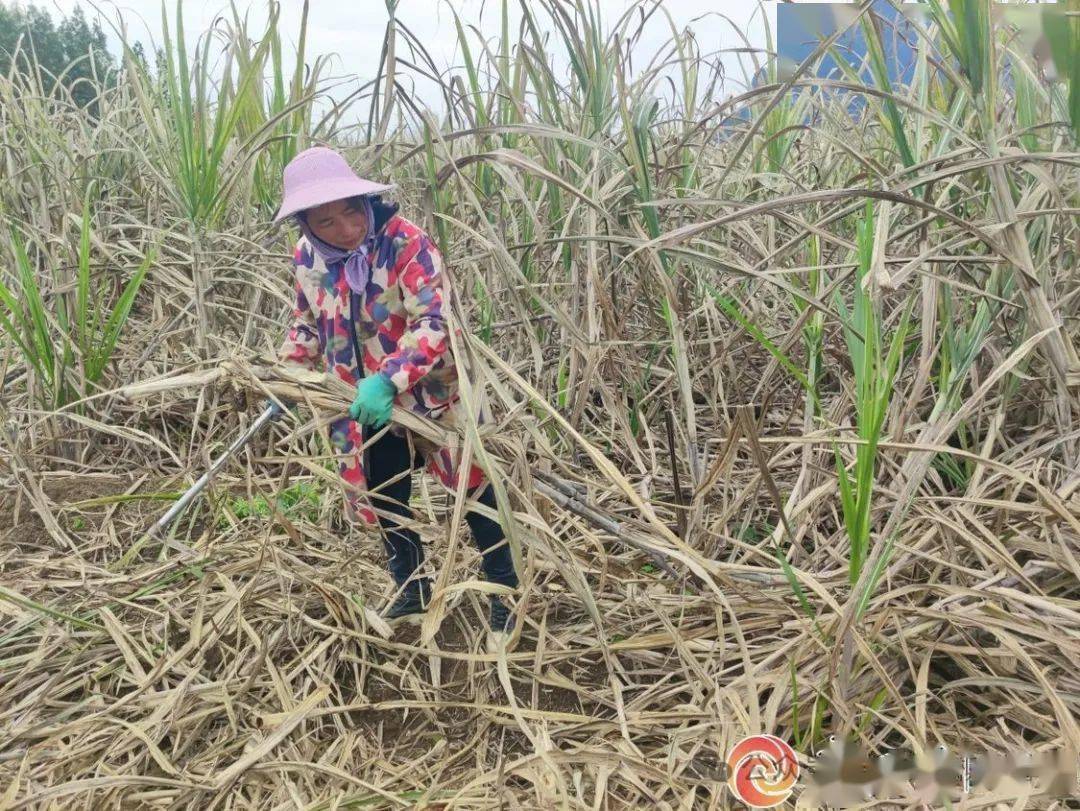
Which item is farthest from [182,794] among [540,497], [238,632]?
[540,497]

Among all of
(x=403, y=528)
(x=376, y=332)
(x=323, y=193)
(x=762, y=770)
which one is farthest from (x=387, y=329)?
(x=762, y=770)

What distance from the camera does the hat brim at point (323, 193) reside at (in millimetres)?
Result: 1459

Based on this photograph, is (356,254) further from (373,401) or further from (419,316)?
(373,401)

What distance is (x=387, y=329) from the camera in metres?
1.60

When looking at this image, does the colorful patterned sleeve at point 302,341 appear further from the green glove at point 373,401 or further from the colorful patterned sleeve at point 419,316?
the green glove at point 373,401

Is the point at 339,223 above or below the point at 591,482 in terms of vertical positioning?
above

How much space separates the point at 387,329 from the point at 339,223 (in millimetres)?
206

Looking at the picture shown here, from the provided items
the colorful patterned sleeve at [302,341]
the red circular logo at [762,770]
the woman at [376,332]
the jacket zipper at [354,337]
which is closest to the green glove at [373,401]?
the woman at [376,332]

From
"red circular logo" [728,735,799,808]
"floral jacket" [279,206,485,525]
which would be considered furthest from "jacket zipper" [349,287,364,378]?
"red circular logo" [728,735,799,808]

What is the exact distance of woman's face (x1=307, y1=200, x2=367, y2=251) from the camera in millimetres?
1517

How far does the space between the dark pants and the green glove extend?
10.4 inches

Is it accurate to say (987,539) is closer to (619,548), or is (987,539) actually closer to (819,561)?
(819,561)

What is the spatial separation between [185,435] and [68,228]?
0.75 meters

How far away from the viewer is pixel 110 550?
2010mm
